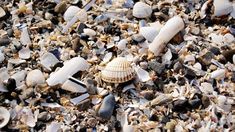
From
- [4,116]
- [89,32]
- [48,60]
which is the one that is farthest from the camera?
[89,32]

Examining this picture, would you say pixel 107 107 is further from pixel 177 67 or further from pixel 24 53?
pixel 24 53

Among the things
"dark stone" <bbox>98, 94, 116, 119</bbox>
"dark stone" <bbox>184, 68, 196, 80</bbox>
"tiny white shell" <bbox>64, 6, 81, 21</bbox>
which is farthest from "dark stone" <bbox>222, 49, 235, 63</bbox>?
"tiny white shell" <bbox>64, 6, 81, 21</bbox>

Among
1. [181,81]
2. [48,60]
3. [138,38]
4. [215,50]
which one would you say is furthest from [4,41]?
[215,50]

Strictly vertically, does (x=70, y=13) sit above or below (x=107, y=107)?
above

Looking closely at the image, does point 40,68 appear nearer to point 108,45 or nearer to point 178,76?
point 108,45

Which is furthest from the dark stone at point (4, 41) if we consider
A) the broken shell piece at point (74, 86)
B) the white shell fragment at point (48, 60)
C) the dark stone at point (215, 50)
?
the dark stone at point (215, 50)
